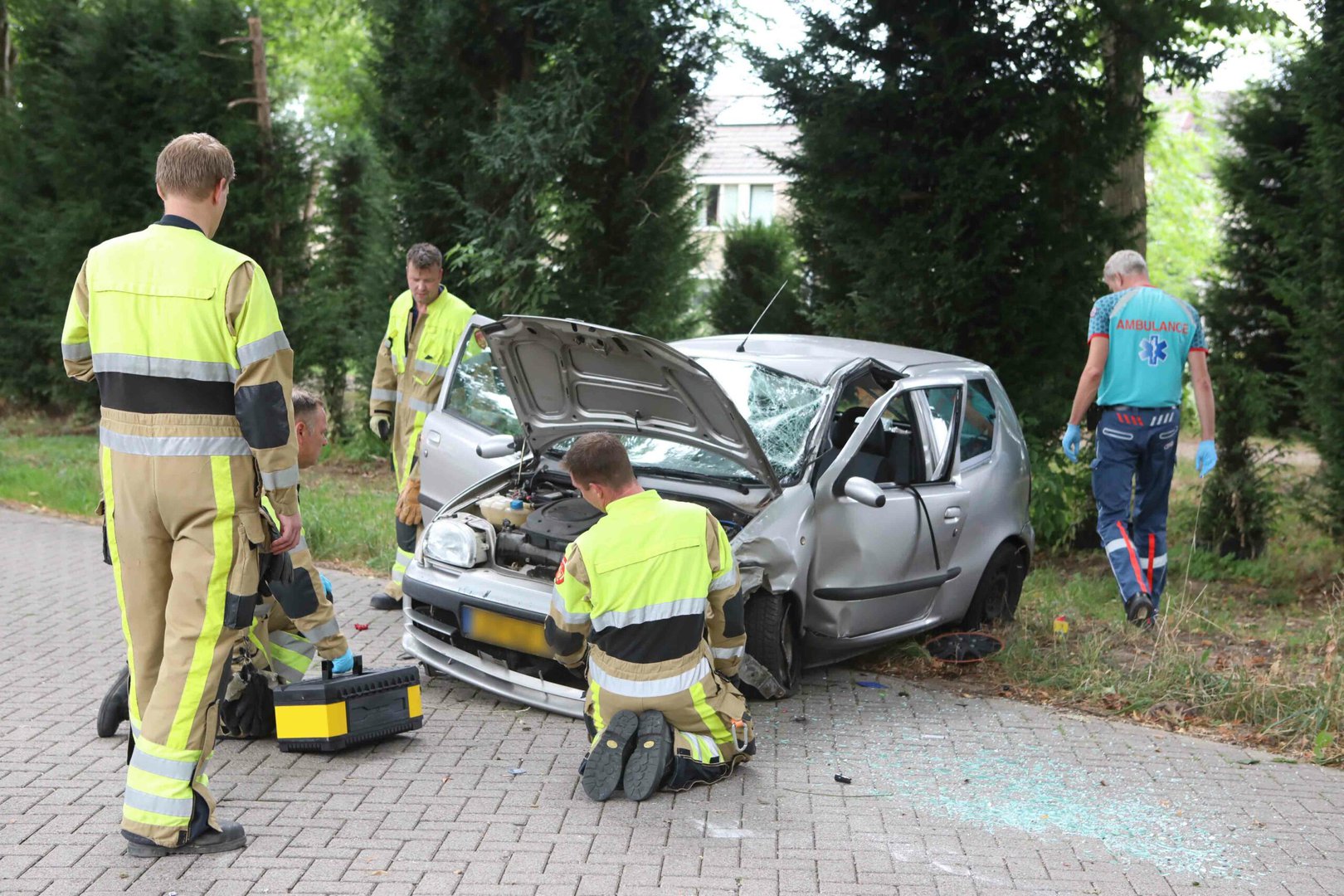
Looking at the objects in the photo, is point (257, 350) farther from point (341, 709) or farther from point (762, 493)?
point (762, 493)

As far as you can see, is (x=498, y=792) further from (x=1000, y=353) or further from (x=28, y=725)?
(x=1000, y=353)

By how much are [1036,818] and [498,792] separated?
196 centimetres

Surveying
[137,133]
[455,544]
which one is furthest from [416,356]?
[137,133]

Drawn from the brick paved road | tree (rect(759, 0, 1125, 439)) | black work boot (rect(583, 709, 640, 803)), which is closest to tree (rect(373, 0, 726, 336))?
tree (rect(759, 0, 1125, 439))

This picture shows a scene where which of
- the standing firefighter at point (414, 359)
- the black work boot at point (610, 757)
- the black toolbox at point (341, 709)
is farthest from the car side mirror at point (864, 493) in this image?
the standing firefighter at point (414, 359)

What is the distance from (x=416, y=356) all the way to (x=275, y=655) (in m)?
2.77

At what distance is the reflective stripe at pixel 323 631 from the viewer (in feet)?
16.5

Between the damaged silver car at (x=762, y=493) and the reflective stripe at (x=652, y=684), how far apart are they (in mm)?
609

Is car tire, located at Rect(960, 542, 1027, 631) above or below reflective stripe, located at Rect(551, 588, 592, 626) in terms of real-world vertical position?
below

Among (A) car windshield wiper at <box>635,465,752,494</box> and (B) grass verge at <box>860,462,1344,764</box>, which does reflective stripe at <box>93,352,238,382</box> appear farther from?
(B) grass verge at <box>860,462,1344,764</box>

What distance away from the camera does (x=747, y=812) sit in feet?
15.2

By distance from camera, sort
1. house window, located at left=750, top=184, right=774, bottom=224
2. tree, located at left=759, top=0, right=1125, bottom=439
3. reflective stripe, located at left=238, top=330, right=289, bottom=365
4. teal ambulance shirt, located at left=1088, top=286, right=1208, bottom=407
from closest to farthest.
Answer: reflective stripe, located at left=238, top=330, right=289, bottom=365 → teal ambulance shirt, located at left=1088, top=286, right=1208, bottom=407 → tree, located at left=759, top=0, right=1125, bottom=439 → house window, located at left=750, top=184, right=774, bottom=224

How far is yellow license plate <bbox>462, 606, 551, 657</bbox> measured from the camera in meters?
5.30

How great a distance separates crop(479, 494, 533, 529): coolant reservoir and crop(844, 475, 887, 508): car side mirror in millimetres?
1485
